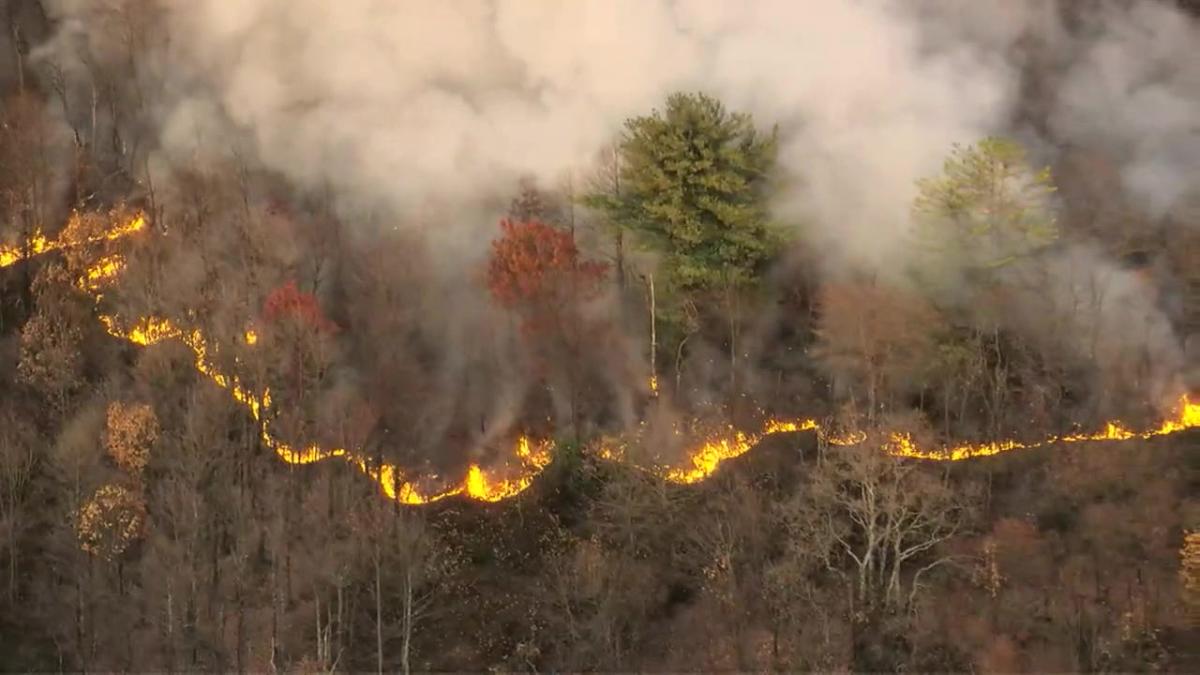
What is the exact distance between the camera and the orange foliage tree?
30781 millimetres

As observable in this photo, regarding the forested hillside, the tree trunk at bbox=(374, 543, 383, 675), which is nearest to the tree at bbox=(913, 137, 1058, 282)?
the forested hillside

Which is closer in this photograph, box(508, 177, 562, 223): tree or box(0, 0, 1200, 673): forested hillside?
box(0, 0, 1200, 673): forested hillside

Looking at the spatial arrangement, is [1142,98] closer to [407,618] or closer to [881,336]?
[881,336]

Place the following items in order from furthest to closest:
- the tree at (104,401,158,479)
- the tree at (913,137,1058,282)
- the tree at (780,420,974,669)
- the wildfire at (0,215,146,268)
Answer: the wildfire at (0,215,146,268) < the tree at (104,401,158,479) < the tree at (913,137,1058,282) < the tree at (780,420,974,669)

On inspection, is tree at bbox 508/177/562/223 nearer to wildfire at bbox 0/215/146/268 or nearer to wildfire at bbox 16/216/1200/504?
wildfire at bbox 16/216/1200/504

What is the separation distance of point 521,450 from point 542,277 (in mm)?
4372

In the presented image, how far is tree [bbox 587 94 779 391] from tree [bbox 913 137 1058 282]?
12.9ft

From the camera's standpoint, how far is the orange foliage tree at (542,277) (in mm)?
30781

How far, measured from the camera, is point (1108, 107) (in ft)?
111

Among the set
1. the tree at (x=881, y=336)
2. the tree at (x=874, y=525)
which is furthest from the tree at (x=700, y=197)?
the tree at (x=874, y=525)

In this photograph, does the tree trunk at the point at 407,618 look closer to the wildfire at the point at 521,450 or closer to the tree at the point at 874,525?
the wildfire at the point at 521,450

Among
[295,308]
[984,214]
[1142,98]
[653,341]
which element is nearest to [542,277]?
[653,341]

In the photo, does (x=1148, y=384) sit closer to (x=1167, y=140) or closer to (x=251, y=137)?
(x=1167, y=140)

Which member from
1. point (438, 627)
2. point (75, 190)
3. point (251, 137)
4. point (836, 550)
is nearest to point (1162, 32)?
point (836, 550)
